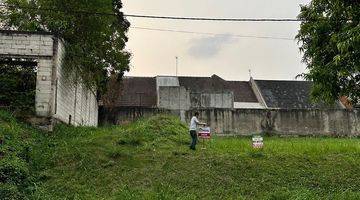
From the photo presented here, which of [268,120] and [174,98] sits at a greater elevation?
[174,98]

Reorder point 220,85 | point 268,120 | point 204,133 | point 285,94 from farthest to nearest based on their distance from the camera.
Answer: point 220,85 < point 285,94 < point 268,120 < point 204,133

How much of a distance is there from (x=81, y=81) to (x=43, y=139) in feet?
22.8

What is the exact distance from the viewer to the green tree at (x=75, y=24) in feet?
69.2

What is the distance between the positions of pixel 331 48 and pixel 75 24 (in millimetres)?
11836

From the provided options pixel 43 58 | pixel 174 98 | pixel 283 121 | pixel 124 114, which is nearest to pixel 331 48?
pixel 43 58

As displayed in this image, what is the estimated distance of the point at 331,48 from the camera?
14102 millimetres

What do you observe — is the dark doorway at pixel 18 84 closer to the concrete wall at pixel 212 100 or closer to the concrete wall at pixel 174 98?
the concrete wall at pixel 174 98

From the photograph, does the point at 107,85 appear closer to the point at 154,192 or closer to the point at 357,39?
the point at 154,192

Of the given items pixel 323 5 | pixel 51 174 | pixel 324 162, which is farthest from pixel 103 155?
pixel 323 5

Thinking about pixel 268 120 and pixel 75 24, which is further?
pixel 268 120

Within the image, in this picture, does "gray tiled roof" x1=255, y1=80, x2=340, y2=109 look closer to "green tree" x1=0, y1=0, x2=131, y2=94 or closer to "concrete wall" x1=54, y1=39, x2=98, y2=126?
"concrete wall" x1=54, y1=39, x2=98, y2=126

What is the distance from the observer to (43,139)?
55.1 feet

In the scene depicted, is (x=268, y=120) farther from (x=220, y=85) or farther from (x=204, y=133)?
(x=204, y=133)

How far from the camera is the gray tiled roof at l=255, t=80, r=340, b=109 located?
1592 inches
